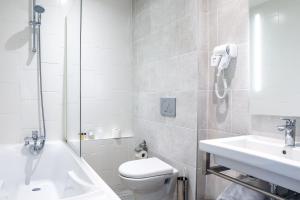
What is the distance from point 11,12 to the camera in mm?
2191

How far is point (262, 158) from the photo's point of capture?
912 millimetres

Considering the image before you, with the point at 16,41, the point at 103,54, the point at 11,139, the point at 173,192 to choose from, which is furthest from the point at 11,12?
the point at 173,192

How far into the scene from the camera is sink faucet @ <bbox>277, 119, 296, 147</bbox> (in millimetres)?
1120

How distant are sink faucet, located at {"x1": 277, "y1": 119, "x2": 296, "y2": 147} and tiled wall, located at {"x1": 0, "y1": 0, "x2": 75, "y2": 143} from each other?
6.85 ft

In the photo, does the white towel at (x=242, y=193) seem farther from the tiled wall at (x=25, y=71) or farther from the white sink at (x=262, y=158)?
the tiled wall at (x=25, y=71)

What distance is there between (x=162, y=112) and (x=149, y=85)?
15.1 inches

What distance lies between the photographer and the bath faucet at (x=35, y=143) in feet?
7.16

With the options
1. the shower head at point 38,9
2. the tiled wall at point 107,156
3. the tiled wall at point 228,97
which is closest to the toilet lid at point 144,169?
the tiled wall at point 228,97

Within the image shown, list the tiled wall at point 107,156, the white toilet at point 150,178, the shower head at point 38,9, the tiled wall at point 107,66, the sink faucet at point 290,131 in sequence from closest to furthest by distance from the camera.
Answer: the sink faucet at point 290,131
the white toilet at point 150,178
the shower head at point 38,9
the tiled wall at point 107,156
the tiled wall at point 107,66

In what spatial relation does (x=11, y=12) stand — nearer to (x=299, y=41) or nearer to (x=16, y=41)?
(x=16, y=41)

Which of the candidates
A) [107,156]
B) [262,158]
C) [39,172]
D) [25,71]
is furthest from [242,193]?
[25,71]

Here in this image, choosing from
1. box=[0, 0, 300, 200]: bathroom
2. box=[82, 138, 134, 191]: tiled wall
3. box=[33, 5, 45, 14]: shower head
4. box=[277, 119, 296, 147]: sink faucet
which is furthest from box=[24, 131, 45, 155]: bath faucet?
box=[277, 119, 296, 147]: sink faucet

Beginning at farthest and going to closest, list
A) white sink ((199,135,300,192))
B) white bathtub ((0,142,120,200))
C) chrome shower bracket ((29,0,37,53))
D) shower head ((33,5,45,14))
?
chrome shower bracket ((29,0,37,53))
shower head ((33,5,45,14))
white bathtub ((0,142,120,200))
white sink ((199,135,300,192))

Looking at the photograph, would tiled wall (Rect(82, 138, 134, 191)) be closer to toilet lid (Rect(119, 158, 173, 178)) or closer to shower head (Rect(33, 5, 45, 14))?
toilet lid (Rect(119, 158, 173, 178))
